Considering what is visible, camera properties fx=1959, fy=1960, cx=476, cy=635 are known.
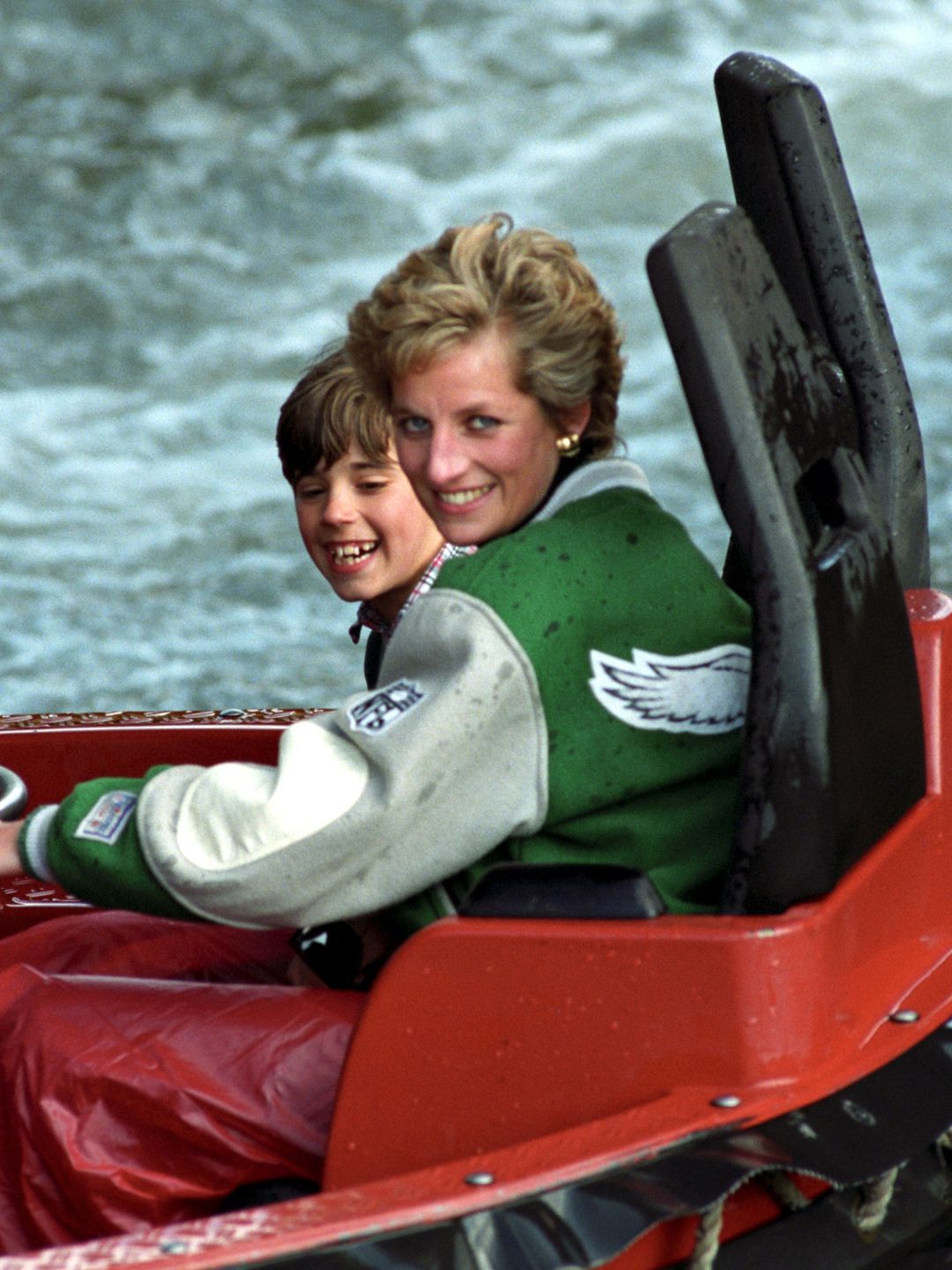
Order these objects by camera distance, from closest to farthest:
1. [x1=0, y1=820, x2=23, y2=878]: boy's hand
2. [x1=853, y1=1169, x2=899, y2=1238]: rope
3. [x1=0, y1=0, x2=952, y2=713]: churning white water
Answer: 1. [x1=853, y1=1169, x2=899, y2=1238]: rope
2. [x1=0, y1=820, x2=23, y2=878]: boy's hand
3. [x1=0, y1=0, x2=952, y2=713]: churning white water

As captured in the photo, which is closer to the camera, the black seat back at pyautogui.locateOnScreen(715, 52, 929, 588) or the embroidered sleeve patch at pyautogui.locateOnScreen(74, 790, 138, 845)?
the embroidered sleeve patch at pyautogui.locateOnScreen(74, 790, 138, 845)

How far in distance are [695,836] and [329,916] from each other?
0.25 metres

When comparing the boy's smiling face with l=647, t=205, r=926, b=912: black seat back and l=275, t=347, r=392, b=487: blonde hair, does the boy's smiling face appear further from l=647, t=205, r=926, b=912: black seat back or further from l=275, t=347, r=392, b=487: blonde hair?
l=647, t=205, r=926, b=912: black seat back

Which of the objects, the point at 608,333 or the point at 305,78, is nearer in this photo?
the point at 608,333

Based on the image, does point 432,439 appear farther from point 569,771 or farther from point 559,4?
point 559,4

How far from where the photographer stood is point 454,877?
51.4 inches

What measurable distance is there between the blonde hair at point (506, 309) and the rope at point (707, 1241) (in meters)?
0.55

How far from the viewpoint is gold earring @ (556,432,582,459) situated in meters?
1.38

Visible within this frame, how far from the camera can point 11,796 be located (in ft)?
4.60

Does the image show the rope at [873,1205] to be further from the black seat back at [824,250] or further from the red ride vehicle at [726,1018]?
the black seat back at [824,250]

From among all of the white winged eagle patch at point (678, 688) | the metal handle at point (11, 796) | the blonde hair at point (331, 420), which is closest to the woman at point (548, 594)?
the white winged eagle patch at point (678, 688)

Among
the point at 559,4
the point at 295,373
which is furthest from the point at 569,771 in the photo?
the point at 559,4

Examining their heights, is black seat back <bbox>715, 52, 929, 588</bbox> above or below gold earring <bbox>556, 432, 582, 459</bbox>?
above

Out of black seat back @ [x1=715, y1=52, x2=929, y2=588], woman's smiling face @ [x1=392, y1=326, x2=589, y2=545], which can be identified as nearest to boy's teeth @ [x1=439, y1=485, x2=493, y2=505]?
woman's smiling face @ [x1=392, y1=326, x2=589, y2=545]
